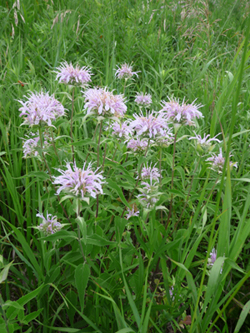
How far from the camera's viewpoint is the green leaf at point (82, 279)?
1025 millimetres

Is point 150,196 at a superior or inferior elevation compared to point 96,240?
superior

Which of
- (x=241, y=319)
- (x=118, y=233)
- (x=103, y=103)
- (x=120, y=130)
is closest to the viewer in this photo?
(x=241, y=319)

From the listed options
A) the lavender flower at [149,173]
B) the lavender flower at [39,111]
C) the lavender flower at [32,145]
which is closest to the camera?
the lavender flower at [39,111]

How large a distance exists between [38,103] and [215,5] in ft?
16.4

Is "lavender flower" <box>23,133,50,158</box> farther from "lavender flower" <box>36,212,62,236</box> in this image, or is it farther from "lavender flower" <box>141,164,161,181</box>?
A: "lavender flower" <box>141,164,161,181</box>

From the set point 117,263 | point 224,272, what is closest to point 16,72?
point 117,263

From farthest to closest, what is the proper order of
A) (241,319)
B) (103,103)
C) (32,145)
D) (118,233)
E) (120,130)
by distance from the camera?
(120,130) → (32,145) → (103,103) → (118,233) → (241,319)

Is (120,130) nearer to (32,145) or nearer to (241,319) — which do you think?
(32,145)

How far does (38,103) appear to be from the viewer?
1385 millimetres

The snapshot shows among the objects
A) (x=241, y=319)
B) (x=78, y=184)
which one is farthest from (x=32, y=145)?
(x=241, y=319)

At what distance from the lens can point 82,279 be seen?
1.04 m

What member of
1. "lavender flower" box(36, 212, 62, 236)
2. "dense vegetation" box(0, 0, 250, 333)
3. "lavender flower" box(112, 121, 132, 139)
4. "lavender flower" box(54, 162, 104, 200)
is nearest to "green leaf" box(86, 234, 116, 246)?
"dense vegetation" box(0, 0, 250, 333)

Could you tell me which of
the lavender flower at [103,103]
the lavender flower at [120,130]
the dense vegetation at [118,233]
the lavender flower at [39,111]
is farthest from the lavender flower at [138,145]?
the lavender flower at [39,111]

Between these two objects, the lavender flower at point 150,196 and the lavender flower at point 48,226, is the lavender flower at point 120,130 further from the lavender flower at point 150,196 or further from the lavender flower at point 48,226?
the lavender flower at point 48,226
